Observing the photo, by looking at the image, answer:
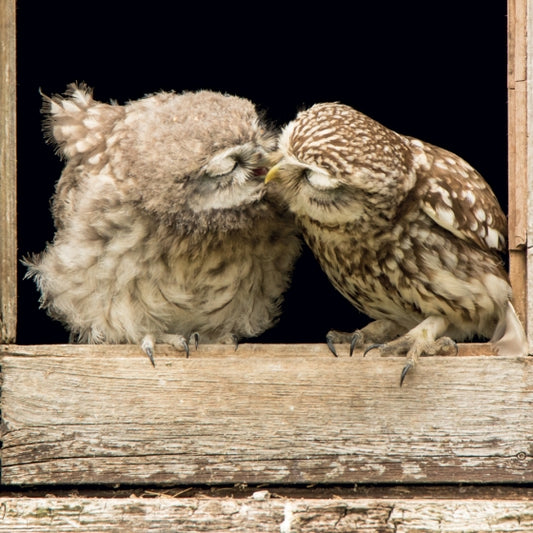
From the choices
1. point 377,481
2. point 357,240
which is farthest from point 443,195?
point 377,481

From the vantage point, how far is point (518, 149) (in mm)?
3205

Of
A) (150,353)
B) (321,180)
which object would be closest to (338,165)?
(321,180)

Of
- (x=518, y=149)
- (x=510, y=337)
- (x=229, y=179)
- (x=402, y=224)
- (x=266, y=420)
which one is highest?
(x=518, y=149)

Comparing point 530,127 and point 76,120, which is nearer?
point 530,127

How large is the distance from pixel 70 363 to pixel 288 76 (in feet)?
7.21

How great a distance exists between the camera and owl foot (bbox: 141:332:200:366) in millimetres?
3369

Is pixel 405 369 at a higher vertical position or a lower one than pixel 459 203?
lower

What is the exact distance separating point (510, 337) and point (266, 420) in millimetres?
814

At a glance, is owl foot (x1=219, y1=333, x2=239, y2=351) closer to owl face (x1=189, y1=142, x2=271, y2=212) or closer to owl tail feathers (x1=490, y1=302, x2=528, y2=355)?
owl face (x1=189, y1=142, x2=271, y2=212)

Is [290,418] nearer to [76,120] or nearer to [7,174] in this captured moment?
[7,174]

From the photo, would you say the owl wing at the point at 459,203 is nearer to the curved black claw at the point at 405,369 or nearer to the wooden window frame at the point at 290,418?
Answer: the wooden window frame at the point at 290,418

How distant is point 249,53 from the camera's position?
4852 mm

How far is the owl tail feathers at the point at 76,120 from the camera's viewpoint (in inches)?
149

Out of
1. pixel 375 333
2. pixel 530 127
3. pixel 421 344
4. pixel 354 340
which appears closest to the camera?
pixel 530 127
